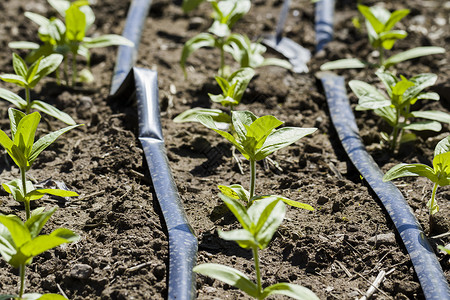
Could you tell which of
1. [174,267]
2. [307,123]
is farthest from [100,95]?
[174,267]

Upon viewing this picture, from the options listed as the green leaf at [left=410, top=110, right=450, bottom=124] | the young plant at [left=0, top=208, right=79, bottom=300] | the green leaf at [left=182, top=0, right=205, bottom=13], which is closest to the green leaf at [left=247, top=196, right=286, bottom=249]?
the young plant at [left=0, top=208, right=79, bottom=300]

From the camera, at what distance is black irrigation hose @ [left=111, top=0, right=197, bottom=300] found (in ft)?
7.00

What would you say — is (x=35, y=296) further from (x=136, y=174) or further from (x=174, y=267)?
(x=136, y=174)

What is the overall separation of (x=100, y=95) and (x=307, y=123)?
1257 mm

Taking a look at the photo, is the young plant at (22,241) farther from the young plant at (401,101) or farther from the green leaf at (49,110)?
the young plant at (401,101)

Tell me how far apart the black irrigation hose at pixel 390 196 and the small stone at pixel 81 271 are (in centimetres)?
127

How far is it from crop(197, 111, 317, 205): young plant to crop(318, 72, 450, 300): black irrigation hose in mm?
533

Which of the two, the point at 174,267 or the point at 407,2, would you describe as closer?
the point at 174,267

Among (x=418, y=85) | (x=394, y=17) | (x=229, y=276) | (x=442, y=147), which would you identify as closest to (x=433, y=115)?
(x=418, y=85)

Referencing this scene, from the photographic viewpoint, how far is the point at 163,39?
4.08 metres

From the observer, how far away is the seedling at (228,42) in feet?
10.8

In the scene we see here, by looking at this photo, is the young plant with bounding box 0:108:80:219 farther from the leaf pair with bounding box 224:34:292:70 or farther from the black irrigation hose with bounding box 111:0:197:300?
the leaf pair with bounding box 224:34:292:70

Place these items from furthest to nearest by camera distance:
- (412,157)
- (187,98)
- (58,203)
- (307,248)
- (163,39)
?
(163,39), (187,98), (412,157), (58,203), (307,248)

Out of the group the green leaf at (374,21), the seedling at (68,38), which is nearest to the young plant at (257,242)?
the seedling at (68,38)
